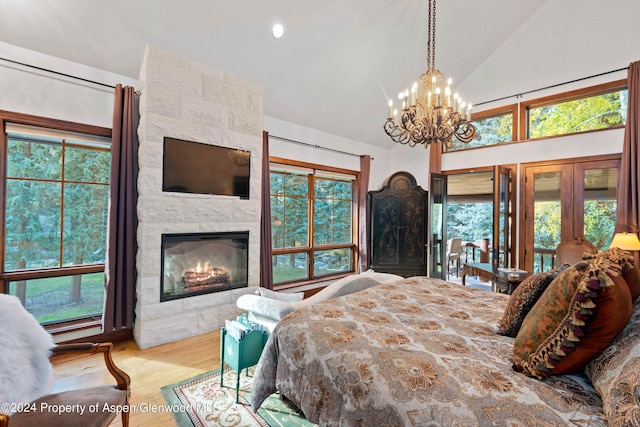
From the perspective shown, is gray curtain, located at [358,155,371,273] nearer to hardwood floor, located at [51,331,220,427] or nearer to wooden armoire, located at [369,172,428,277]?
wooden armoire, located at [369,172,428,277]

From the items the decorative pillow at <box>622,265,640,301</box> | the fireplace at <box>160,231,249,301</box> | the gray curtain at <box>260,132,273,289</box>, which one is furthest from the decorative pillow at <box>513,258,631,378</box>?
the gray curtain at <box>260,132,273,289</box>

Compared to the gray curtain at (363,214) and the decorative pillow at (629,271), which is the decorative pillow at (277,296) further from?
the gray curtain at (363,214)

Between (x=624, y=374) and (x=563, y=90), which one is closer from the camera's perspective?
(x=624, y=374)

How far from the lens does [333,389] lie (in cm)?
121

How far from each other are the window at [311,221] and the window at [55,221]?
210 cm

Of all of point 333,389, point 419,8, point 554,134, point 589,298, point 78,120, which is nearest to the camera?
point 589,298

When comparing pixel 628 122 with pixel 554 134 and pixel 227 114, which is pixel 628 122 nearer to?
pixel 554 134

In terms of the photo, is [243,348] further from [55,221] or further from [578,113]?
[578,113]

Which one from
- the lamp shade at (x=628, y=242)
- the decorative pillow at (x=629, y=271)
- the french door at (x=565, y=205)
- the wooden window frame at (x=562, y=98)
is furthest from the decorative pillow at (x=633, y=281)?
the wooden window frame at (x=562, y=98)

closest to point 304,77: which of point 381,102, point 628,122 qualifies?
point 381,102

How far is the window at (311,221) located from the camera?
4.38 meters

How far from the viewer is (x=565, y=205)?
3799 millimetres

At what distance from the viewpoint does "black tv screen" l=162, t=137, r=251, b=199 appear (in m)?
2.86

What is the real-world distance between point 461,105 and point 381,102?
242cm
